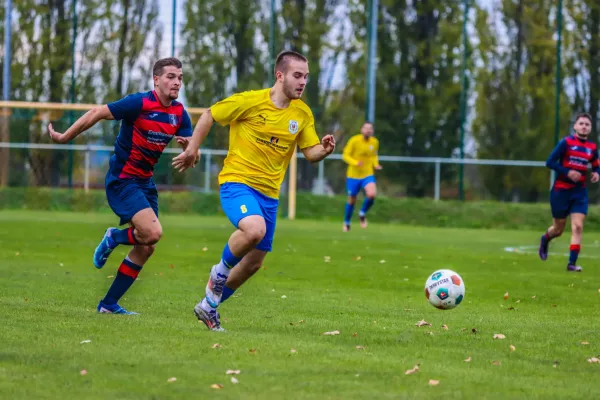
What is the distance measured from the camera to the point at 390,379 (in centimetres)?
572

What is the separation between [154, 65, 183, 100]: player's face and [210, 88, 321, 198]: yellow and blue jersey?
590 millimetres

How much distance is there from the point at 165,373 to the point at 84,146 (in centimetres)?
2432

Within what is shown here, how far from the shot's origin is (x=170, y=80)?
323 inches

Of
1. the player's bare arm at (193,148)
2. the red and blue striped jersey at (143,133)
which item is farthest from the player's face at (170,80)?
the player's bare arm at (193,148)

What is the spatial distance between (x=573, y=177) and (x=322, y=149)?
6.48 metres

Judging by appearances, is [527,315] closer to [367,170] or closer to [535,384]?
[535,384]

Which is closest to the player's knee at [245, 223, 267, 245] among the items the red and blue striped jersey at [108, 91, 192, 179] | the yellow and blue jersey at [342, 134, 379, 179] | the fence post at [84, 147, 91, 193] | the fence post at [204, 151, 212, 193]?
the red and blue striped jersey at [108, 91, 192, 179]

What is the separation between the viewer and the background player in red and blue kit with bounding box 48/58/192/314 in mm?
8203

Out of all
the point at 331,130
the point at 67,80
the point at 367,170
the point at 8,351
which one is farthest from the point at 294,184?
the point at 8,351

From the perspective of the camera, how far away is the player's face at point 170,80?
8180 millimetres

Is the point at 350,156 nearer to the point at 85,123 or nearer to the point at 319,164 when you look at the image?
the point at 319,164

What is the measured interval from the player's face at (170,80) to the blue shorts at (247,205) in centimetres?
96

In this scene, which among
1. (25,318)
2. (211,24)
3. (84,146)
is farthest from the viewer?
(211,24)

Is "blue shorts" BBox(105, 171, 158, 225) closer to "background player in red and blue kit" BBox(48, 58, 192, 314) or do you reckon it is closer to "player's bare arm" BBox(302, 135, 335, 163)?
"background player in red and blue kit" BBox(48, 58, 192, 314)
